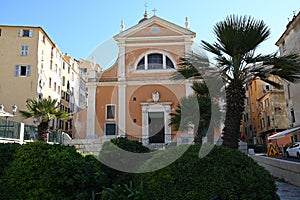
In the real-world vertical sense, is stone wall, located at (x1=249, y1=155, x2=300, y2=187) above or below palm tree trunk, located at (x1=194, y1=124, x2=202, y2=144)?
below

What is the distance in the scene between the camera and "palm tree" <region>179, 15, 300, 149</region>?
7191mm

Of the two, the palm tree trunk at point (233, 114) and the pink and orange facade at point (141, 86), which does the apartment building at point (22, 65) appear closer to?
the pink and orange facade at point (141, 86)

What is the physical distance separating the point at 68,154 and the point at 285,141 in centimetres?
3368

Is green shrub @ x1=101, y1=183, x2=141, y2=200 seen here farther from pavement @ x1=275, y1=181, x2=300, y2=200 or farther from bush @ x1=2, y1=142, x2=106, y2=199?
pavement @ x1=275, y1=181, x2=300, y2=200

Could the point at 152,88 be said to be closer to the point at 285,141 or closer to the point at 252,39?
the point at 252,39

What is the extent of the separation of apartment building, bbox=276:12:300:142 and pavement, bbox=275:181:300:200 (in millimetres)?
20923

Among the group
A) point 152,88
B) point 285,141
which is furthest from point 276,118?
point 152,88

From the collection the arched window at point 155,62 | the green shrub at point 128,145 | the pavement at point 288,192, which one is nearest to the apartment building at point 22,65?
the arched window at point 155,62

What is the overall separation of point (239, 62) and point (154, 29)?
61.9 feet

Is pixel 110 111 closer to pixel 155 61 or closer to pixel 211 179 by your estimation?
pixel 155 61

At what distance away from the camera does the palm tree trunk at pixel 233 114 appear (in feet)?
23.9

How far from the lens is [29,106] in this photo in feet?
53.2

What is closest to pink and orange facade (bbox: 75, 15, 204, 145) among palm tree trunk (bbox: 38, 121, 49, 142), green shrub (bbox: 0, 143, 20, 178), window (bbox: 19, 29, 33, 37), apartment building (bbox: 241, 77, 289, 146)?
palm tree trunk (bbox: 38, 121, 49, 142)

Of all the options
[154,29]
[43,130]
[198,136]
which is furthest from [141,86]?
[43,130]
